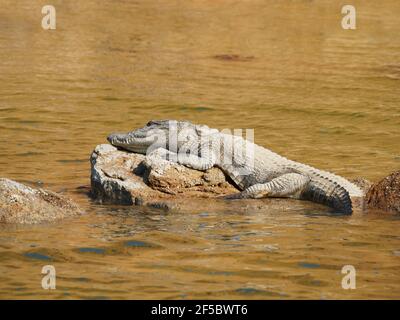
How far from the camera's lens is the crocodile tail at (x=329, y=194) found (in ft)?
31.6

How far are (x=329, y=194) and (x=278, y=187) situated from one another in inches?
21.1

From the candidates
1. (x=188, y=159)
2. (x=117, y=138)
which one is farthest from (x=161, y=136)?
(x=188, y=159)

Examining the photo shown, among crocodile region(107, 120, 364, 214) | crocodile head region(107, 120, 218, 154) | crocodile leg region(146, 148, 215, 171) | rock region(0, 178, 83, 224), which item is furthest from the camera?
crocodile head region(107, 120, 218, 154)

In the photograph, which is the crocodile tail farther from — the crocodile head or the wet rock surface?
the crocodile head

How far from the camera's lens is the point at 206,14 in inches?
1055

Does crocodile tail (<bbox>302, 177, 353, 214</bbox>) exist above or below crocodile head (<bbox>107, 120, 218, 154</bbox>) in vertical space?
below

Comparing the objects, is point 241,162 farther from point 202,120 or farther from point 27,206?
point 202,120

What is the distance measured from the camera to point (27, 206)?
900cm

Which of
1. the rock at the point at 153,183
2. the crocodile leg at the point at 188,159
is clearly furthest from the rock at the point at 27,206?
the crocodile leg at the point at 188,159

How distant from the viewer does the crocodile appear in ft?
32.3

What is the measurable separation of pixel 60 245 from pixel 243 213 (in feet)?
6.64

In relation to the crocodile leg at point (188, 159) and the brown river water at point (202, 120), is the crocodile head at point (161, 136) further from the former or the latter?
the brown river water at point (202, 120)

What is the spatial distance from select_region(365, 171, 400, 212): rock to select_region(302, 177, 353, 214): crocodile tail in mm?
339

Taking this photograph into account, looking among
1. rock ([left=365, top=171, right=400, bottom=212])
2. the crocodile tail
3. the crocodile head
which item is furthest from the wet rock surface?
the crocodile head
